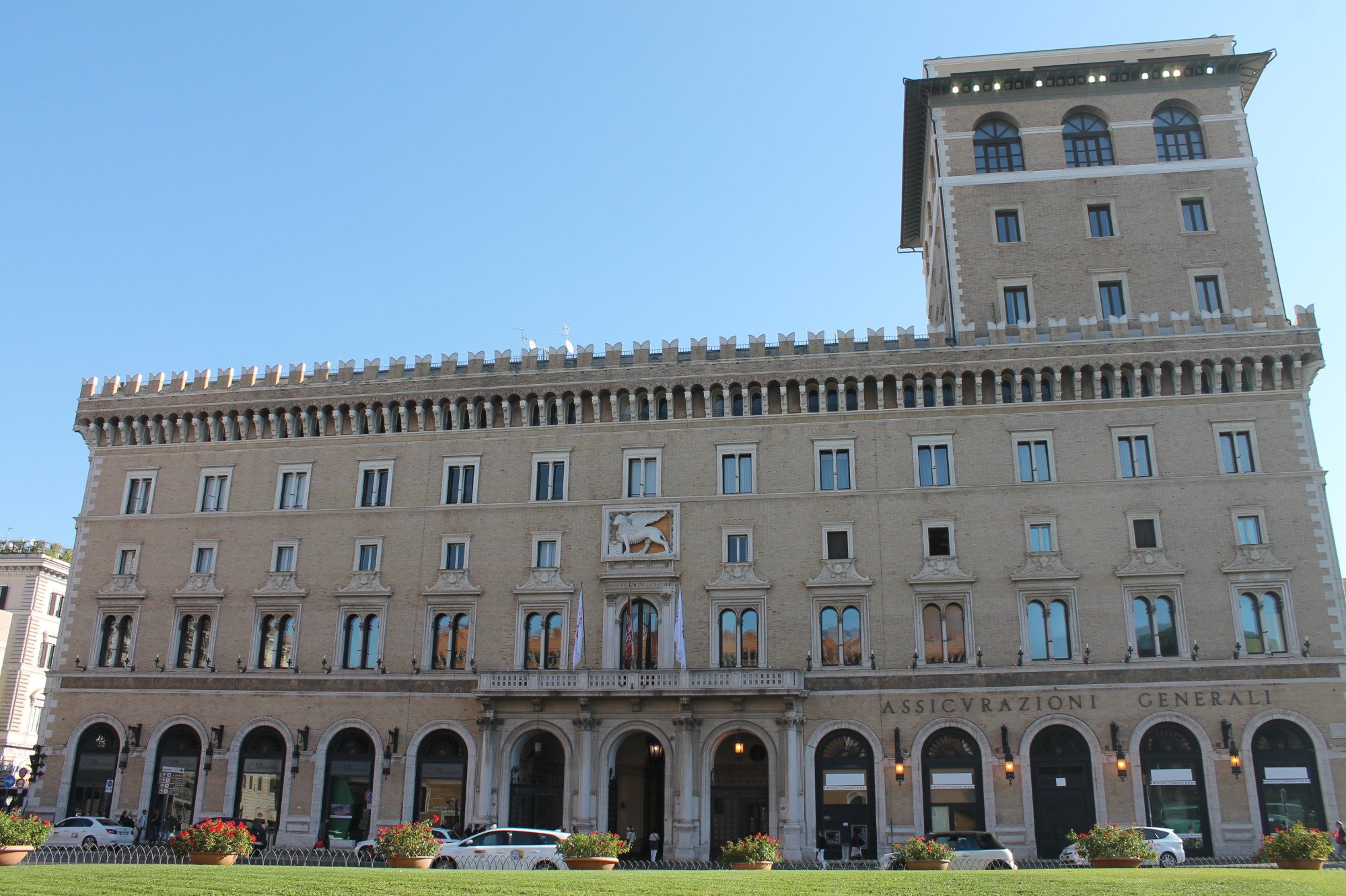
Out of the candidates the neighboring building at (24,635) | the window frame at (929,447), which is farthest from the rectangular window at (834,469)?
the neighboring building at (24,635)

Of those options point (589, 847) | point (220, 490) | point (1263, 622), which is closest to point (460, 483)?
Answer: point (220, 490)

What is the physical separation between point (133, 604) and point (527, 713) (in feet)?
63.1

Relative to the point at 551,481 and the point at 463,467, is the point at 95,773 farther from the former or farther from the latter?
the point at 551,481

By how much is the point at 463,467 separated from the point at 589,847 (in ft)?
74.6

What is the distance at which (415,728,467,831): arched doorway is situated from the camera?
45031 millimetres

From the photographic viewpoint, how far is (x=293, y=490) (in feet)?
167

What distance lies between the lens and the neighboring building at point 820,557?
1666 inches

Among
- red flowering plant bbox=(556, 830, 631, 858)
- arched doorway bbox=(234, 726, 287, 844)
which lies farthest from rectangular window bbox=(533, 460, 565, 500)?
red flowering plant bbox=(556, 830, 631, 858)

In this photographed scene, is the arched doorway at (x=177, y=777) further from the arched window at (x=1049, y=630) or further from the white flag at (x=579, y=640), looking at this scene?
the arched window at (x=1049, y=630)

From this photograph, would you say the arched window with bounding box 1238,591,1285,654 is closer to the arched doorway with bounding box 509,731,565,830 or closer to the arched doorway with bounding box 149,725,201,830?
the arched doorway with bounding box 509,731,565,830

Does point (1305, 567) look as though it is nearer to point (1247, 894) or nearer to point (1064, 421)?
point (1064, 421)

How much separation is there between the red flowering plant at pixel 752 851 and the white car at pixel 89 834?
25.7 meters

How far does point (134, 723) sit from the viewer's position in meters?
48.3

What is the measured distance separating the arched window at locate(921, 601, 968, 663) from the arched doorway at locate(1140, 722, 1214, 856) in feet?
23.6
